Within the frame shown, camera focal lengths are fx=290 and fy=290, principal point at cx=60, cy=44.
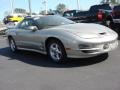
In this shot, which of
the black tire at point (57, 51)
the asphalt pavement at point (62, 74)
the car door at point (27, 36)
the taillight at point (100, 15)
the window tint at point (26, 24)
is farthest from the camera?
the taillight at point (100, 15)

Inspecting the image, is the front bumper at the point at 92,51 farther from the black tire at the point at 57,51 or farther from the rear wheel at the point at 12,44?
the rear wheel at the point at 12,44

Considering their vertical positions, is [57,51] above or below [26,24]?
below

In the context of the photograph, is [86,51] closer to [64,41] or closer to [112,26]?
[64,41]

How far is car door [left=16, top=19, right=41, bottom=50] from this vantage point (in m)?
8.81

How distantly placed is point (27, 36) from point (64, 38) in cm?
211

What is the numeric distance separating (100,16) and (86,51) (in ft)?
29.0

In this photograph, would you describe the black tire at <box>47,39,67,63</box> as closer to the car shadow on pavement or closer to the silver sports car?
the silver sports car

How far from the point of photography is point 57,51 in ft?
26.1

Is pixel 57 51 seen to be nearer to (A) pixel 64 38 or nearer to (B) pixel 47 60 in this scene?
(A) pixel 64 38

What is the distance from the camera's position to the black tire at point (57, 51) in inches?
305

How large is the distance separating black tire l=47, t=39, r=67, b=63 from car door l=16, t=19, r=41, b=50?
1.74 ft

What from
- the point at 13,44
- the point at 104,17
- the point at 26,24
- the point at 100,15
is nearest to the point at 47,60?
the point at 26,24

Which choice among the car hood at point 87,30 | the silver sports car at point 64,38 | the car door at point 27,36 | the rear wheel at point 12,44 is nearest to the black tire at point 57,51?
the silver sports car at point 64,38

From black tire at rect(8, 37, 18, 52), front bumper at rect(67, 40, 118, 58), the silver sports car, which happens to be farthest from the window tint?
front bumper at rect(67, 40, 118, 58)
